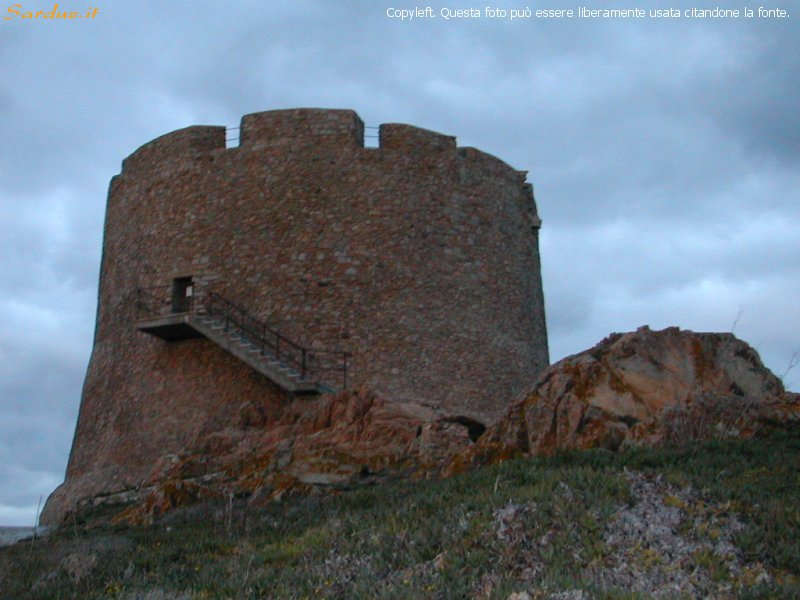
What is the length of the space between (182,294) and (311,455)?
21.3ft

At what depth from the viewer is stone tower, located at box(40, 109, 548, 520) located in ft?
53.8

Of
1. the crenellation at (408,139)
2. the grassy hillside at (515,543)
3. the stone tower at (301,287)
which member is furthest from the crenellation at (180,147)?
the grassy hillside at (515,543)

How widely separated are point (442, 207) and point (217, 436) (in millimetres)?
5907

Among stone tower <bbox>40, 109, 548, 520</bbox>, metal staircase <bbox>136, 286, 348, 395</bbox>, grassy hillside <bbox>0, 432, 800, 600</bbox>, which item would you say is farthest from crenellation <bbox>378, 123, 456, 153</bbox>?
grassy hillside <bbox>0, 432, 800, 600</bbox>

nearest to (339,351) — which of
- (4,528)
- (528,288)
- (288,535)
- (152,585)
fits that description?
(528,288)

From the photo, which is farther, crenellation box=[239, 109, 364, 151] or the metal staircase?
crenellation box=[239, 109, 364, 151]

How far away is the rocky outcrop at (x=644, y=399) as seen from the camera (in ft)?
31.7

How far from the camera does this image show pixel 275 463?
38.9 ft

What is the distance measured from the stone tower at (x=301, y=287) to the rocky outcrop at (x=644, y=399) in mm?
5020

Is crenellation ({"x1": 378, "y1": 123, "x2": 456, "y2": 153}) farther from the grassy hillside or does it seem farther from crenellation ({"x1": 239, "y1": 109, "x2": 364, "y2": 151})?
the grassy hillside

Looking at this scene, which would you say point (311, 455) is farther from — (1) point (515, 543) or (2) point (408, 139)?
(2) point (408, 139)

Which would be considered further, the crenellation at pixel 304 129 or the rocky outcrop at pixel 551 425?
the crenellation at pixel 304 129

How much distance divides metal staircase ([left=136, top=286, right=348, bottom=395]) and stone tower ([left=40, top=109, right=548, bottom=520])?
0.10 feet

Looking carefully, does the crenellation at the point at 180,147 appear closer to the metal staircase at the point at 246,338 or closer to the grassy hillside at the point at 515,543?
the metal staircase at the point at 246,338
